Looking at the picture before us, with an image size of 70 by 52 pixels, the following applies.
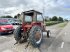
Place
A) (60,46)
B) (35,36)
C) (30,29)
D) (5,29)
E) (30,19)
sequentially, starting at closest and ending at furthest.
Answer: (35,36) → (60,46) → (30,29) → (30,19) → (5,29)

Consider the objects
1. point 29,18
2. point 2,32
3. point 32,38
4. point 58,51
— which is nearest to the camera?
point 58,51

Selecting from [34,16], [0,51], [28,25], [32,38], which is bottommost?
[0,51]

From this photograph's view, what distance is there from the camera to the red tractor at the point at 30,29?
10314 millimetres

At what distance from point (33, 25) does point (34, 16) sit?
0.75m

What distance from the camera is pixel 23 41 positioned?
39.8ft

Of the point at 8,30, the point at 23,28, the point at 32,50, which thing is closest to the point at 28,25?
the point at 23,28

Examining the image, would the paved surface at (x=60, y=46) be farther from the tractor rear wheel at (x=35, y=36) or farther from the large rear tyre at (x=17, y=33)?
the large rear tyre at (x=17, y=33)

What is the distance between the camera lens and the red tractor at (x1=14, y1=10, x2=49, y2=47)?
10.3 metres

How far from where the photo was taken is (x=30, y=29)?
11.1m

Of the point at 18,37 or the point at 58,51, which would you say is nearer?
the point at 58,51

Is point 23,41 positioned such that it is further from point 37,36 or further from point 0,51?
point 0,51

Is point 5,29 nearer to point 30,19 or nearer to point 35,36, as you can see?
point 30,19

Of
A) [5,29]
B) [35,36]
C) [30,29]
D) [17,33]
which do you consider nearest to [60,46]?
[35,36]

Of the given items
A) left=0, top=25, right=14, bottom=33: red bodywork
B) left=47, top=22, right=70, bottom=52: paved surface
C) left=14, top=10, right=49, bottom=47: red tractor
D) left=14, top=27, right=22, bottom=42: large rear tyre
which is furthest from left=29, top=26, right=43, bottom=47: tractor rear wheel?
left=0, top=25, right=14, bottom=33: red bodywork
